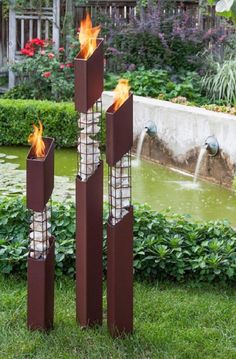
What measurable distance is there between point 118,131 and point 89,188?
30cm

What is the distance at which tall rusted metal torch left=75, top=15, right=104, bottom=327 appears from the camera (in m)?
3.58

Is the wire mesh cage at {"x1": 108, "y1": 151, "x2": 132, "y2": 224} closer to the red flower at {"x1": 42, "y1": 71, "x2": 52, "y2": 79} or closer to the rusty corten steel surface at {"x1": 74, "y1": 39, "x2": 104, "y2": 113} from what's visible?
the rusty corten steel surface at {"x1": 74, "y1": 39, "x2": 104, "y2": 113}

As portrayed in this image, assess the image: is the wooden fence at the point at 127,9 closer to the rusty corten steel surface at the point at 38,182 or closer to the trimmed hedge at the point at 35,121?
the trimmed hedge at the point at 35,121

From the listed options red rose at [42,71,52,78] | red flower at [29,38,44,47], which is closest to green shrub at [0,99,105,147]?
red rose at [42,71,52,78]

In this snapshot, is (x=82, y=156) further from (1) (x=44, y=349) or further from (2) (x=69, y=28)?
(2) (x=69, y=28)

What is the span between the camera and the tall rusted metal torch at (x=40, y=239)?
11.8 ft

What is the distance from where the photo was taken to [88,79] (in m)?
3.55

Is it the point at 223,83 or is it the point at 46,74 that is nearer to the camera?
the point at 223,83

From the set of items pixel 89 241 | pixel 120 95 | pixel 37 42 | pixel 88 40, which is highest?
pixel 88 40

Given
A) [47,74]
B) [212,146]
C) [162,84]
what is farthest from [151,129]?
[47,74]

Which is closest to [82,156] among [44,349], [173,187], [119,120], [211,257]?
[119,120]

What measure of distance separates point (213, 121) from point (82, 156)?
15.1 ft

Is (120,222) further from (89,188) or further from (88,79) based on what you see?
(88,79)

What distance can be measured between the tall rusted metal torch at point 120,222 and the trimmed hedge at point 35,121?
609cm
